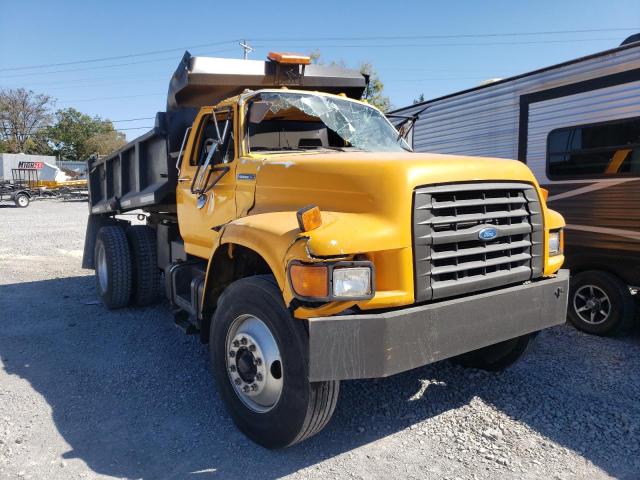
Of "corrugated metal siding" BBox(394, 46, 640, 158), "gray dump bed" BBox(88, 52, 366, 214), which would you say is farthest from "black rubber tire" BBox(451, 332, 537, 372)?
"gray dump bed" BBox(88, 52, 366, 214)

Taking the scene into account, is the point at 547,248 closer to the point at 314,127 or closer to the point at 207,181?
the point at 314,127

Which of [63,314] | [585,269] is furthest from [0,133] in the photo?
[585,269]

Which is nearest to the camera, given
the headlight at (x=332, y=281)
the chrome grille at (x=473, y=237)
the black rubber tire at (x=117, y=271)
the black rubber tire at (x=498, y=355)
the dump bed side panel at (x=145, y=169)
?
the headlight at (x=332, y=281)

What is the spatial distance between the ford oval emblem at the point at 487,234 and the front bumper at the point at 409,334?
0.34 metres

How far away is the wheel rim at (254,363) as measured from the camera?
3.14 meters

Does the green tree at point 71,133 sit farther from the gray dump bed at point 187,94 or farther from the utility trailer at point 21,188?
the gray dump bed at point 187,94

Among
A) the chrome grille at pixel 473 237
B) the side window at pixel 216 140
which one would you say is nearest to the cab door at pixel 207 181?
the side window at pixel 216 140

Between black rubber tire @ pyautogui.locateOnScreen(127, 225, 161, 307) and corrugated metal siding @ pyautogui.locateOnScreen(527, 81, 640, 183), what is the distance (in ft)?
16.2

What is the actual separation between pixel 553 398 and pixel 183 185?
147 inches

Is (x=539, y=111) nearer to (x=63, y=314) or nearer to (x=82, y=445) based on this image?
(x=82, y=445)

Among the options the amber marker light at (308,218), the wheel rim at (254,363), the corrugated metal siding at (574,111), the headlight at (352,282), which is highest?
the corrugated metal siding at (574,111)

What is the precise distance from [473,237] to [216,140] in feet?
7.70

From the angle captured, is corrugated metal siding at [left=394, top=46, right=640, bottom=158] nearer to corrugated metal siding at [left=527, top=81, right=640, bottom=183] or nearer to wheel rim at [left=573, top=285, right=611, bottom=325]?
corrugated metal siding at [left=527, top=81, right=640, bottom=183]

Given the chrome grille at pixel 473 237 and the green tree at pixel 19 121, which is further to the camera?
the green tree at pixel 19 121
